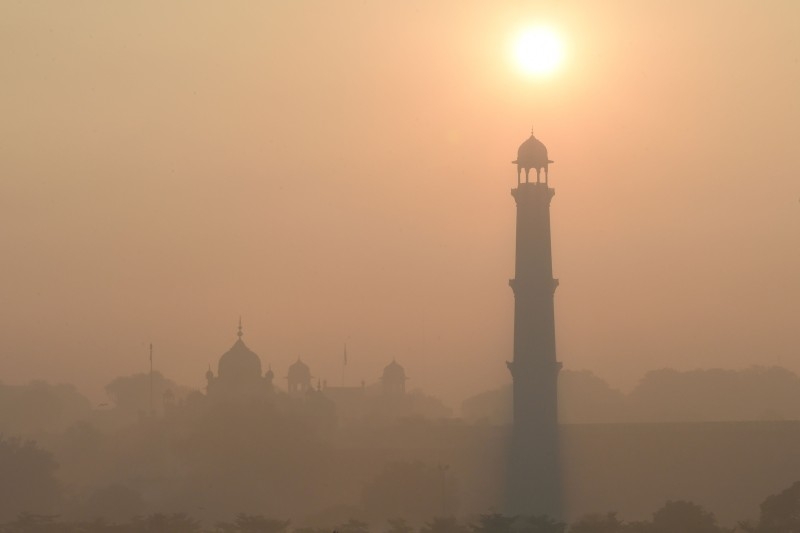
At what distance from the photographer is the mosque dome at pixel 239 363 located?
107 metres

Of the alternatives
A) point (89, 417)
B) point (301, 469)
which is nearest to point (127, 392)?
point (89, 417)

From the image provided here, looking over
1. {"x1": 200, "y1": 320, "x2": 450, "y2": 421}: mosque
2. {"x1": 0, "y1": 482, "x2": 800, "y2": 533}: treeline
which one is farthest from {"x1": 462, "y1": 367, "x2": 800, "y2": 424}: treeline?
{"x1": 0, "y1": 482, "x2": 800, "y2": 533}: treeline

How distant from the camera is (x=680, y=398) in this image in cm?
15138

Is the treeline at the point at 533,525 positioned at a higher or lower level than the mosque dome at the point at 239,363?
lower

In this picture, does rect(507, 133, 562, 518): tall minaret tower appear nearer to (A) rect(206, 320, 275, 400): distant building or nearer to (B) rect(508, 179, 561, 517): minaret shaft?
(B) rect(508, 179, 561, 517): minaret shaft

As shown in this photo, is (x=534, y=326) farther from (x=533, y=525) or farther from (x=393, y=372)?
(x=393, y=372)

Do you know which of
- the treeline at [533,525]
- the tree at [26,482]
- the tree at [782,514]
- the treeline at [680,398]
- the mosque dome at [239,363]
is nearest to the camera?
the treeline at [533,525]

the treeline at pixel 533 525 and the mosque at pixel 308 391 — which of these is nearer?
the treeline at pixel 533 525

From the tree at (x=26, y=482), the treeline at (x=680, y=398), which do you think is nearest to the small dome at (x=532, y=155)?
the tree at (x=26, y=482)

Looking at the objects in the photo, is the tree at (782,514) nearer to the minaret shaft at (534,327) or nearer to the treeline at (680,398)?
the minaret shaft at (534,327)

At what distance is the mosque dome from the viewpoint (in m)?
→ 107

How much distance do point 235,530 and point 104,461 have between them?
153ft

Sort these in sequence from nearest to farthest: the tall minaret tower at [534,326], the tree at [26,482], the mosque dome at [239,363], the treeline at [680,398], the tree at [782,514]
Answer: the tree at [782,514]
the tall minaret tower at [534,326]
the tree at [26,482]
the mosque dome at [239,363]
the treeline at [680,398]

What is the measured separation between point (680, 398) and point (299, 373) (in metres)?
35.9
